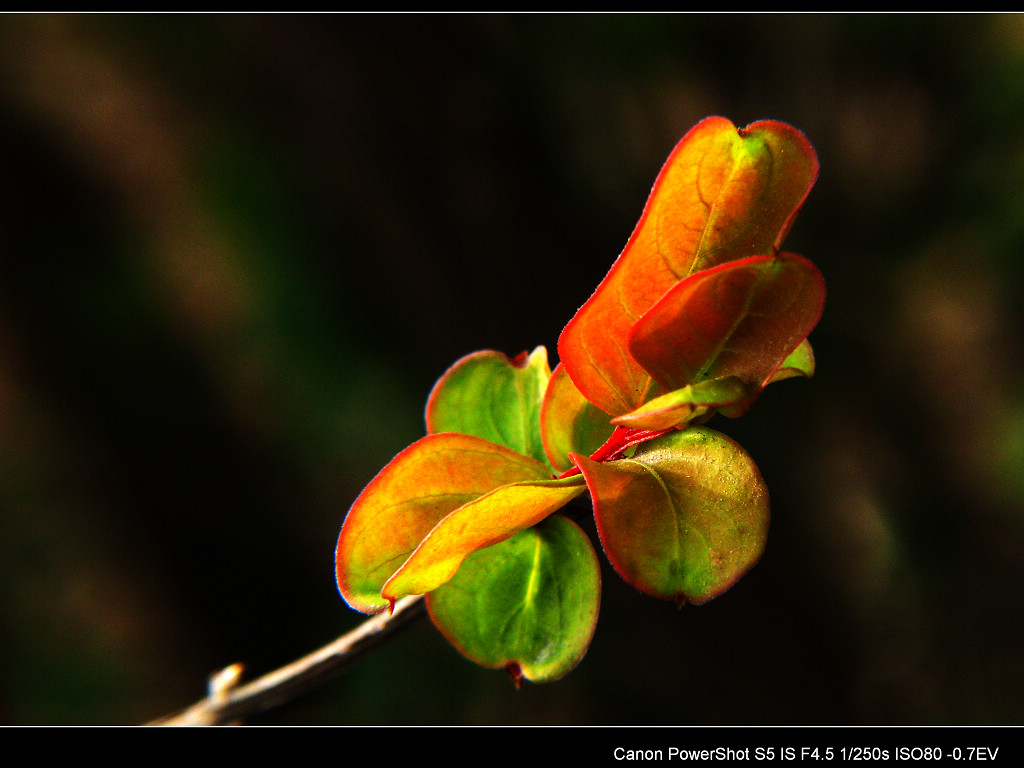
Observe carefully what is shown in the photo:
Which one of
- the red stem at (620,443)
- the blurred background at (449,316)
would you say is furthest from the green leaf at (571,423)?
the blurred background at (449,316)

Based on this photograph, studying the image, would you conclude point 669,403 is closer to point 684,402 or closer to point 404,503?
point 684,402

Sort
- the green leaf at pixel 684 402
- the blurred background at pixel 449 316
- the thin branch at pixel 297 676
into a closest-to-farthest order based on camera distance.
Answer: the green leaf at pixel 684 402 → the thin branch at pixel 297 676 → the blurred background at pixel 449 316

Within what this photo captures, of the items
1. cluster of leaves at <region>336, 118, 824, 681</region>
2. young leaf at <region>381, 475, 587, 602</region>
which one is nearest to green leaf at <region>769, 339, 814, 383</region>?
cluster of leaves at <region>336, 118, 824, 681</region>

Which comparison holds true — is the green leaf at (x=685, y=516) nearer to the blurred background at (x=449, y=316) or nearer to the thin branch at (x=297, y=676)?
the thin branch at (x=297, y=676)

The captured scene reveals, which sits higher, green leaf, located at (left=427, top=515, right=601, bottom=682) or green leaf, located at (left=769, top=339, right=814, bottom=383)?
green leaf, located at (left=769, top=339, right=814, bottom=383)

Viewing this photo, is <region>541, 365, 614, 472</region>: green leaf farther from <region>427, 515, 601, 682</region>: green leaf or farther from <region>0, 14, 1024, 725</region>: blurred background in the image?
<region>0, 14, 1024, 725</region>: blurred background

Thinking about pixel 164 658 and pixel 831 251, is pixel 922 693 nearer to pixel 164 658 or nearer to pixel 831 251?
pixel 831 251
